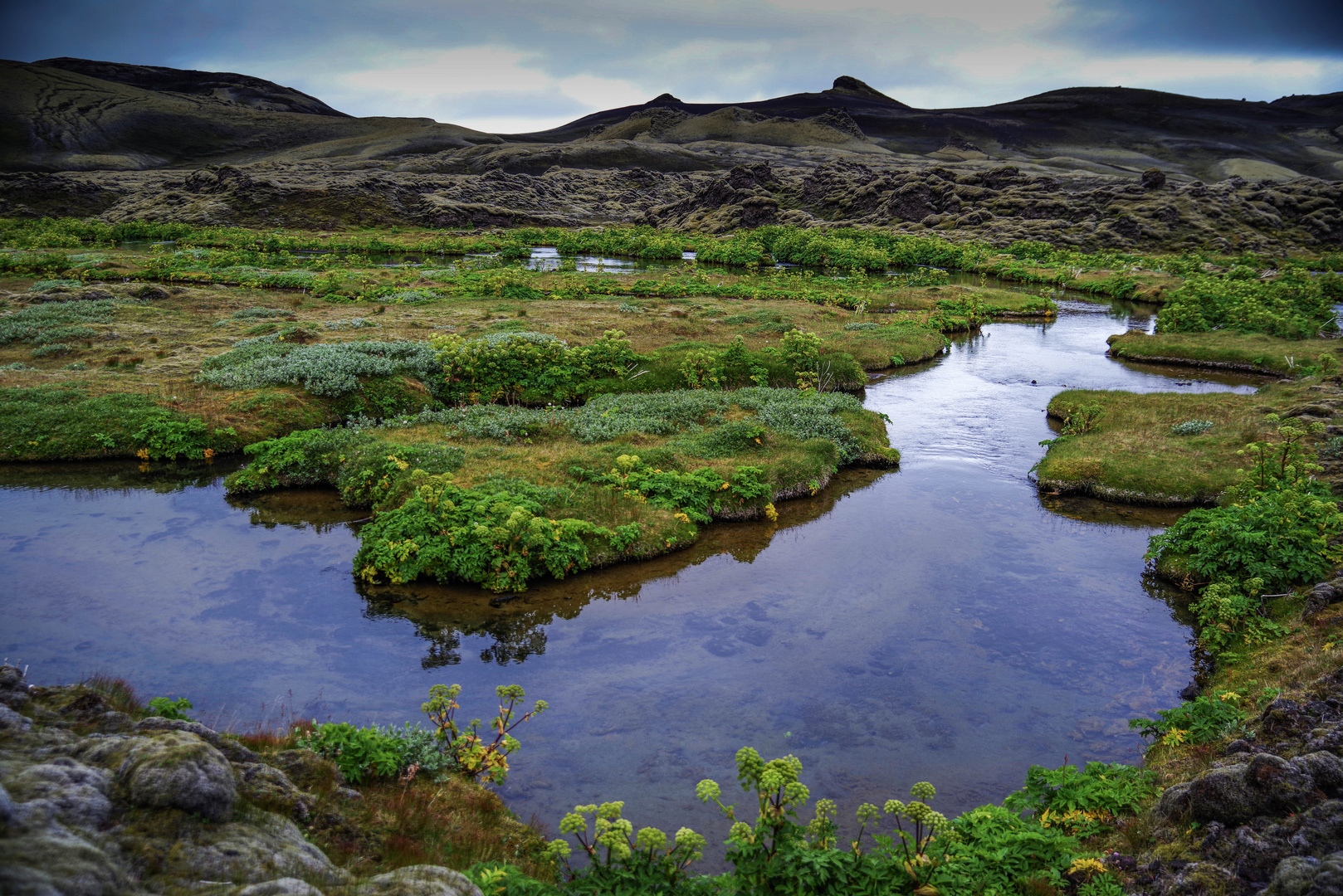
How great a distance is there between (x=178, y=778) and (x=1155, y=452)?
92.0ft

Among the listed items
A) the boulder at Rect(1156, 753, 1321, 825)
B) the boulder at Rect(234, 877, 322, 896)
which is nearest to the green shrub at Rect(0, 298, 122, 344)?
the boulder at Rect(234, 877, 322, 896)

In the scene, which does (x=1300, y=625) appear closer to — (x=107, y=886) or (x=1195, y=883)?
(x=1195, y=883)

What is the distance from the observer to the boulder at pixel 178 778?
19.9 ft

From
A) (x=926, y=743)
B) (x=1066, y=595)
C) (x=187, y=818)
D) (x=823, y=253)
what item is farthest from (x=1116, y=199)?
(x=187, y=818)

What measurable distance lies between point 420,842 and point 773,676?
25.6ft

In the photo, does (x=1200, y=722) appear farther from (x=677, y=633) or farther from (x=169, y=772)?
(x=169, y=772)

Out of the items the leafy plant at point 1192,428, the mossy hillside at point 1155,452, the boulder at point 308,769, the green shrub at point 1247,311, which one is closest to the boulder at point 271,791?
the boulder at point 308,769

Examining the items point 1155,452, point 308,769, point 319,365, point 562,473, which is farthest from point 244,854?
point 1155,452

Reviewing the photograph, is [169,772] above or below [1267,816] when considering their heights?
above

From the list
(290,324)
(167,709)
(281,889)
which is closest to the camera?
(281,889)

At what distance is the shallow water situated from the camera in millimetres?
12633

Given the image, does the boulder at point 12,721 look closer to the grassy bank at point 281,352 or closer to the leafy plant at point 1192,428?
the grassy bank at point 281,352

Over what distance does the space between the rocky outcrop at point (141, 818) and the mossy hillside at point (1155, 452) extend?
23.3m

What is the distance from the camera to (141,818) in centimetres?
587
